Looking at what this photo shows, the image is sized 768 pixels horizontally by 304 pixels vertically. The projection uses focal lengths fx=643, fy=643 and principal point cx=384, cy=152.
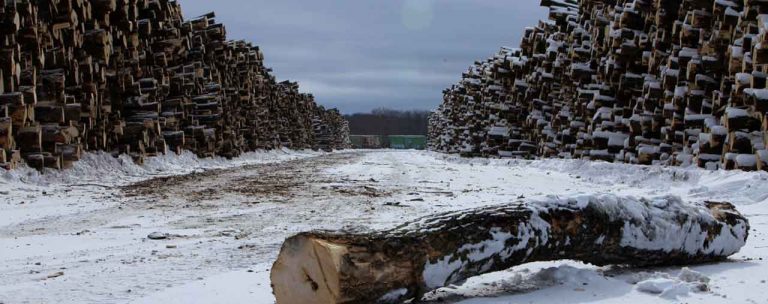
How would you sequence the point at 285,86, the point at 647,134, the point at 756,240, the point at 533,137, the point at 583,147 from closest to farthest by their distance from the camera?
1. the point at 756,240
2. the point at 647,134
3. the point at 583,147
4. the point at 533,137
5. the point at 285,86

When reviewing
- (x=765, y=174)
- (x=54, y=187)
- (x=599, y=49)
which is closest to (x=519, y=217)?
(x=765, y=174)

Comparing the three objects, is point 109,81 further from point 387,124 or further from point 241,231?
point 387,124

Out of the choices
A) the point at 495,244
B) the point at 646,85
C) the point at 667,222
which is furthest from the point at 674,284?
the point at 646,85

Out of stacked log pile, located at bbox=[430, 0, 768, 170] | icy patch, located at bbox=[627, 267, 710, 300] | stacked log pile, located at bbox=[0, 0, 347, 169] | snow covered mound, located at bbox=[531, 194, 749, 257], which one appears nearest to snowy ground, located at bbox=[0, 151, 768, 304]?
icy patch, located at bbox=[627, 267, 710, 300]

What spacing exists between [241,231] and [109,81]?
10.8 meters

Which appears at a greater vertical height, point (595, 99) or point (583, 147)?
point (595, 99)

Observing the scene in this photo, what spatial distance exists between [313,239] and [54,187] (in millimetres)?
8957

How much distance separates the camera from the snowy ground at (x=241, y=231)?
3.63 metres

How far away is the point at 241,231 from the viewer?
19.9 feet

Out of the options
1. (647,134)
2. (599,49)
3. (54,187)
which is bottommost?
(54,187)

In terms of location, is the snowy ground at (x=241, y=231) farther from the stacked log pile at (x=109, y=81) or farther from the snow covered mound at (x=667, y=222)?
the stacked log pile at (x=109, y=81)

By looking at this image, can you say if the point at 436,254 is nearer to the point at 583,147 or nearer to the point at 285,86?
the point at 583,147

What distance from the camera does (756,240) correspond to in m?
5.28

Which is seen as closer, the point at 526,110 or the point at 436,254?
the point at 436,254
